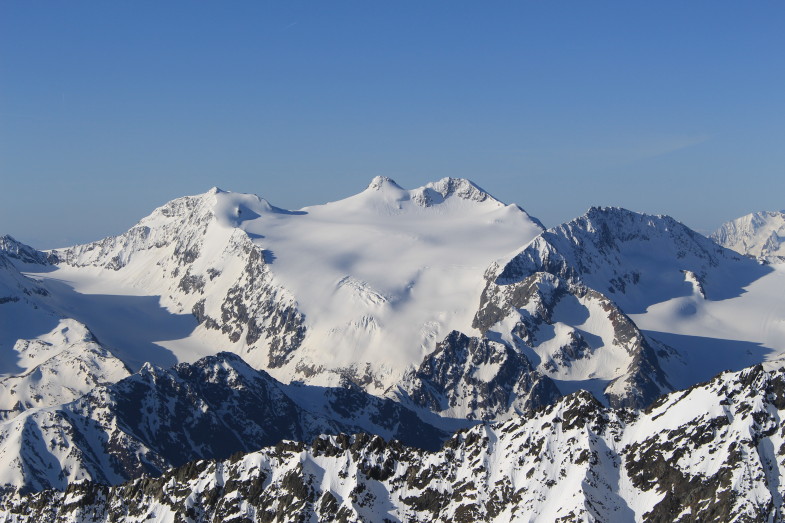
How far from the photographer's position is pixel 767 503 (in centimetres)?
19550

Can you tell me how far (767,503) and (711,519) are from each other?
10044mm

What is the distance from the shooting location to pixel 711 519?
7766 inches
